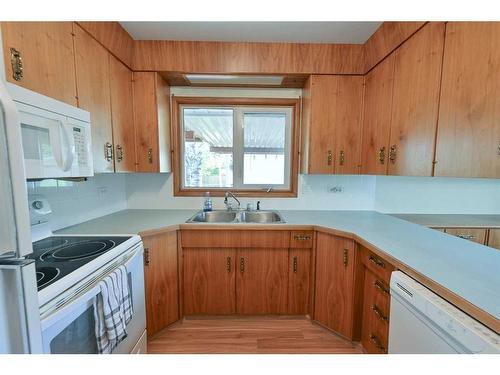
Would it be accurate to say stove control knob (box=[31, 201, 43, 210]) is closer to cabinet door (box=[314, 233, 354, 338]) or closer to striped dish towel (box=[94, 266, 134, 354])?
striped dish towel (box=[94, 266, 134, 354])

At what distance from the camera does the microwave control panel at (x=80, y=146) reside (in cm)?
112

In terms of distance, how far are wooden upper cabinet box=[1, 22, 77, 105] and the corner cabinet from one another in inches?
70.4

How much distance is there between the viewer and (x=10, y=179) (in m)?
0.43

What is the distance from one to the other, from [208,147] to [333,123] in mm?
1319

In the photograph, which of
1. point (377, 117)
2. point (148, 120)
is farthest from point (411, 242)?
point (148, 120)

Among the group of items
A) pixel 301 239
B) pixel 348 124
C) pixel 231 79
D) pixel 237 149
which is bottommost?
pixel 301 239

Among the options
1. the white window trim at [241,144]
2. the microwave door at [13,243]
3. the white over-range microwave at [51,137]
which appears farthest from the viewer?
the white window trim at [241,144]

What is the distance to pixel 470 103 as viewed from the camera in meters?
1.04

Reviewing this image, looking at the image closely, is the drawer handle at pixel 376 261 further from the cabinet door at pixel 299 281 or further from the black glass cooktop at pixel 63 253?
the black glass cooktop at pixel 63 253

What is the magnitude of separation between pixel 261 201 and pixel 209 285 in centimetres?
99

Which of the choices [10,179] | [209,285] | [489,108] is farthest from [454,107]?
[209,285]

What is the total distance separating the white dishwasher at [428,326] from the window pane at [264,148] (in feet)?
5.22

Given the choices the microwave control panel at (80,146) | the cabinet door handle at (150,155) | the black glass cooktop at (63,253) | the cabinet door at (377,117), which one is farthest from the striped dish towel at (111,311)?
the cabinet door at (377,117)

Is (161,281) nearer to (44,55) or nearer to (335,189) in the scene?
(44,55)
